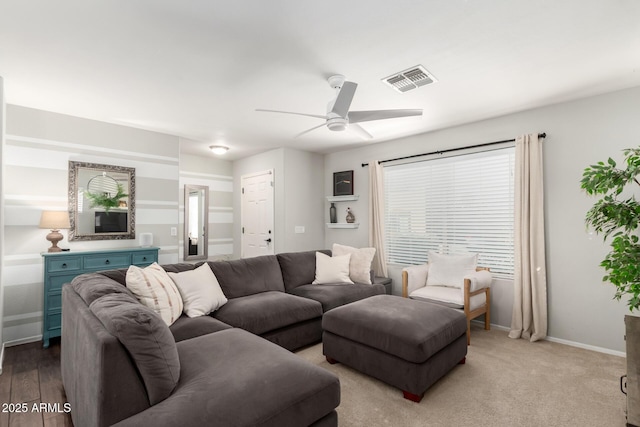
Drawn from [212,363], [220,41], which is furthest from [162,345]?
[220,41]

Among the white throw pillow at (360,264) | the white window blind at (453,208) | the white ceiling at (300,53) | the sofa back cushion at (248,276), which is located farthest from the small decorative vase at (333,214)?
the white ceiling at (300,53)

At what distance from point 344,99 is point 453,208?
2489mm

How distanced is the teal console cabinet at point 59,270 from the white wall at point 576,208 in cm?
476

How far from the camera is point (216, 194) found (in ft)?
20.5

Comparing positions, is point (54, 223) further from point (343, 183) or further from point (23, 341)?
point (343, 183)

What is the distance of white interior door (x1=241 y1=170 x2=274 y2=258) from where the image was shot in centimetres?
547

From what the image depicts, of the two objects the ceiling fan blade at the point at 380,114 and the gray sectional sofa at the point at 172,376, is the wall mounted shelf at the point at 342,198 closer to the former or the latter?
the ceiling fan blade at the point at 380,114

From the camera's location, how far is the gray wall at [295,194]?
527 centimetres

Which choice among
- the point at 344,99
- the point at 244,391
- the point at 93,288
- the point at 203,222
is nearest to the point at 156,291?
the point at 93,288

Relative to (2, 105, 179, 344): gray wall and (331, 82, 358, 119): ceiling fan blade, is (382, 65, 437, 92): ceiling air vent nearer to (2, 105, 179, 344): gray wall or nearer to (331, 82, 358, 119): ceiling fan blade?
(331, 82, 358, 119): ceiling fan blade

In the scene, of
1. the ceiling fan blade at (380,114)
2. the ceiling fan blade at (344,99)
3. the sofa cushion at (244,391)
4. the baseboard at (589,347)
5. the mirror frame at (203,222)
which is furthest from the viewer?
the mirror frame at (203,222)

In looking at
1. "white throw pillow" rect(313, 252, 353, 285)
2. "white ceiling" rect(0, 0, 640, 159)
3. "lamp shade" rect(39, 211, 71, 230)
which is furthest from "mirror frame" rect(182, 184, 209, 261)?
"white throw pillow" rect(313, 252, 353, 285)

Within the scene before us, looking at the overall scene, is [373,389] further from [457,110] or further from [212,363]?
[457,110]

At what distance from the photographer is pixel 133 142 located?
419 cm
